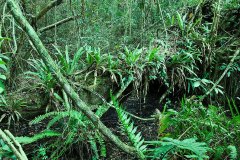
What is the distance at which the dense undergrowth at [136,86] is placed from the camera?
2.99 m

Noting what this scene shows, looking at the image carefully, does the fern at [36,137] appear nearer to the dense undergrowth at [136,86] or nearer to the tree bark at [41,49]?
the dense undergrowth at [136,86]

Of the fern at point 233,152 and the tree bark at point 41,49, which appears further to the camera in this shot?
the fern at point 233,152

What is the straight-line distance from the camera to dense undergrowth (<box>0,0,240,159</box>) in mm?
2990

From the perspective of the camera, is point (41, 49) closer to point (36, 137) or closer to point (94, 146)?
point (36, 137)

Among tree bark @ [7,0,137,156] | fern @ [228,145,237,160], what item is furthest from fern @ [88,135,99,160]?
fern @ [228,145,237,160]

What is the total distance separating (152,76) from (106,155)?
61.5 inches

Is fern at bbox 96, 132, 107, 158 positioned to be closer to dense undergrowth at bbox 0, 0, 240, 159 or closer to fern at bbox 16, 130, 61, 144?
dense undergrowth at bbox 0, 0, 240, 159

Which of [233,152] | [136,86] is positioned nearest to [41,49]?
[233,152]

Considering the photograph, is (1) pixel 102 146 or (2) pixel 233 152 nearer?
(2) pixel 233 152

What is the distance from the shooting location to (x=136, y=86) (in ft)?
14.3

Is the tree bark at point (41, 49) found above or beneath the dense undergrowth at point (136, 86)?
above

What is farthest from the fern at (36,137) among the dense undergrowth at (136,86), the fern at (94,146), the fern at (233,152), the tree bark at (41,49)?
the fern at (233,152)

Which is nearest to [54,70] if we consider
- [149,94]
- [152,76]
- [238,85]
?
[152,76]

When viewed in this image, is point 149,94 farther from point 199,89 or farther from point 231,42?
point 231,42
